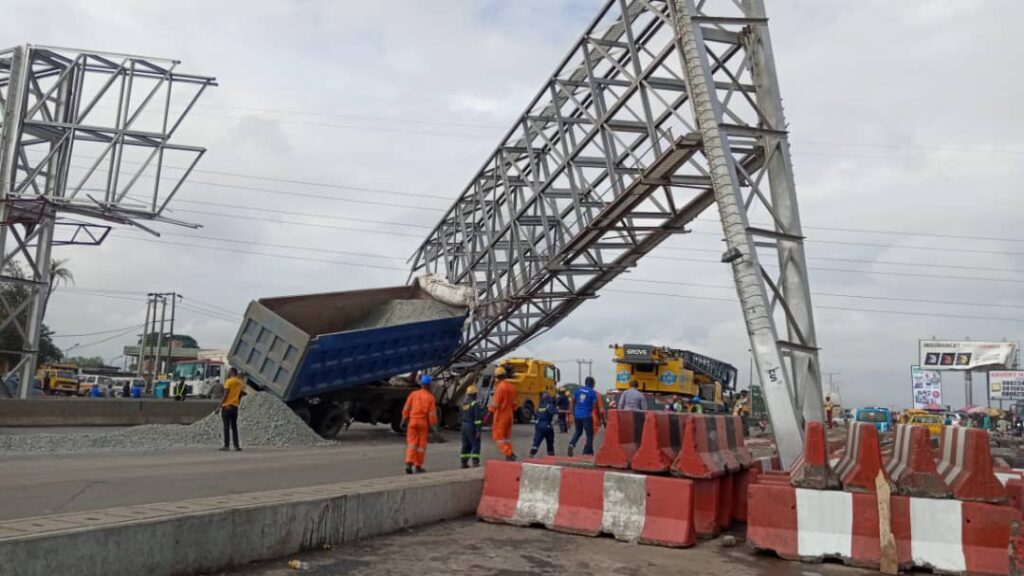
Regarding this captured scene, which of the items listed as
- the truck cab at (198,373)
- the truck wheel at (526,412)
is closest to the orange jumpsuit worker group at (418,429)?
the truck wheel at (526,412)

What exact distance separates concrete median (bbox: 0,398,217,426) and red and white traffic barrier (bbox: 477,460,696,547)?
615 inches

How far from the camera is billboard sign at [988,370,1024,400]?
2638 inches

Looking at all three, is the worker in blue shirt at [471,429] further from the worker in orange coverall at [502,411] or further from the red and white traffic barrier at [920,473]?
the red and white traffic barrier at [920,473]

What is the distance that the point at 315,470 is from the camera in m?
11.7

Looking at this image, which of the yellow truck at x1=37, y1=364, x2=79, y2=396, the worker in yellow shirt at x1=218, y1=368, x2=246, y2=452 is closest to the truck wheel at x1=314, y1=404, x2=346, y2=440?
the worker in yellow shirt at x1=218, y1=368, x2=246, y2=452

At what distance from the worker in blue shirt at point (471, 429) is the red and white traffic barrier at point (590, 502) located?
11.2 feet

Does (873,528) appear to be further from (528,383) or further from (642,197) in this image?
(528,383)

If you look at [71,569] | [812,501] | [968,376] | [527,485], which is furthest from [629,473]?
[968,376]

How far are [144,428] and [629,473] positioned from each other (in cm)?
1186

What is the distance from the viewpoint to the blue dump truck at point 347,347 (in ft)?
54.7

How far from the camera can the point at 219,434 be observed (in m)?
16.4

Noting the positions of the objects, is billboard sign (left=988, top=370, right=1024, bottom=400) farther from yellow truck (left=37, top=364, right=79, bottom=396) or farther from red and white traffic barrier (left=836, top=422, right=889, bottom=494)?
red and white traffic barrier (left=836, top=422, right=889, bottom=494)

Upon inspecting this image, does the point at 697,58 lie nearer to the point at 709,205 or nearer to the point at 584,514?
the point at 709,205

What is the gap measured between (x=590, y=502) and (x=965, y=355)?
73.7 metres
